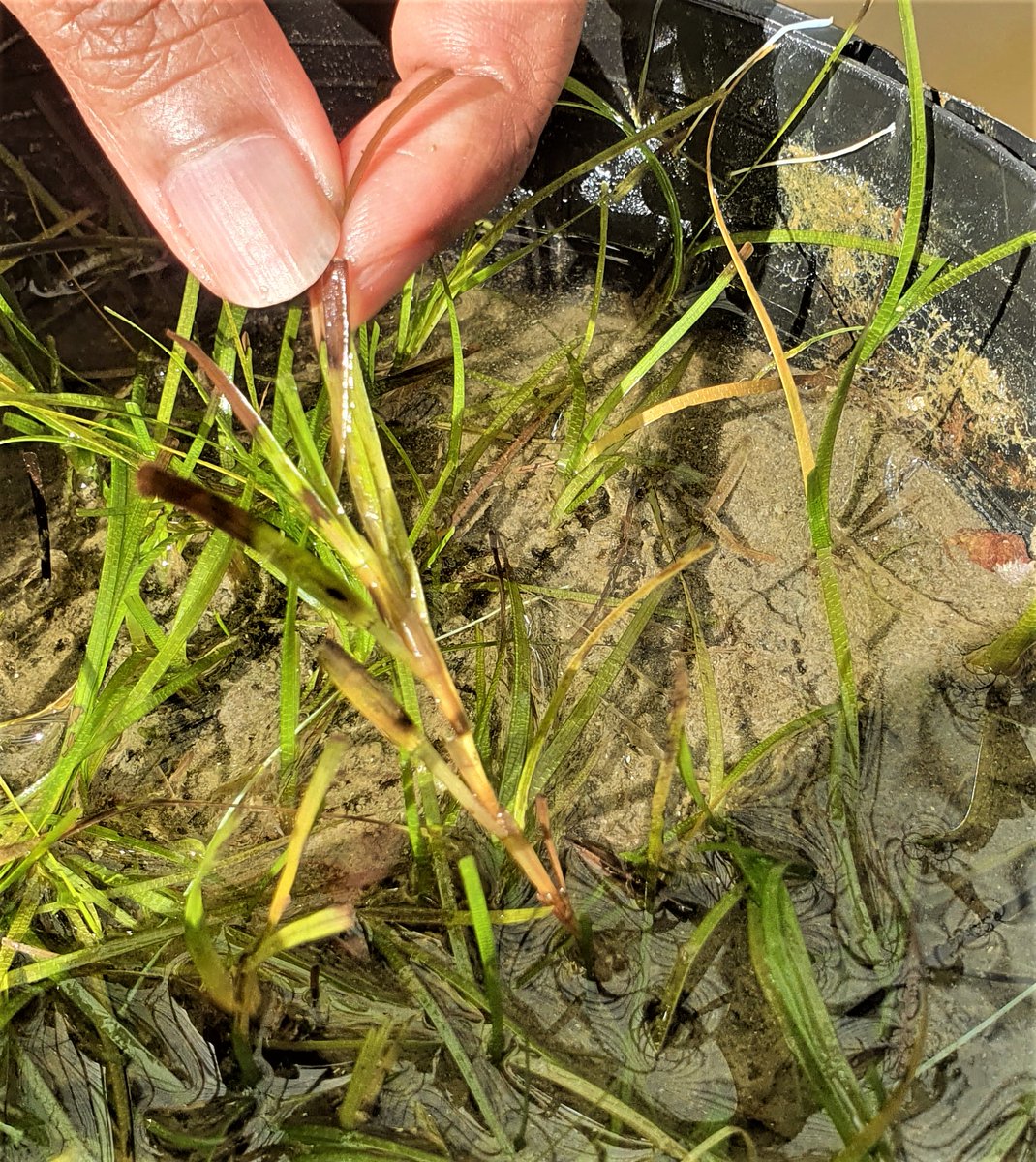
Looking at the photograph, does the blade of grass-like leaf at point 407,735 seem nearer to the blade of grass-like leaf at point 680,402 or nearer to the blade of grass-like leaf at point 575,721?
the blade of grass-like leaf at point 575,721

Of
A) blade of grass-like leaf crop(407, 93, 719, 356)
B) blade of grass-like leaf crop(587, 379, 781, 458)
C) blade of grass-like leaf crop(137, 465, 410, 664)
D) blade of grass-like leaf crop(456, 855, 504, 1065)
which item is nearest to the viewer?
blade of grass-like leaf crop(137, 465, 410, 664)

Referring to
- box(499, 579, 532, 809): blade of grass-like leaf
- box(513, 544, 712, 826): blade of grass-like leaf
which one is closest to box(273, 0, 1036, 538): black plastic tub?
box(513, 544, 712, 826): blade of grass-like leaf

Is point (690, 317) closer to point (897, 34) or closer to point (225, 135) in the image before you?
point (225, 135)

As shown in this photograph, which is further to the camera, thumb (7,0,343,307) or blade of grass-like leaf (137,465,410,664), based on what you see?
thumb (7,0,343,307)

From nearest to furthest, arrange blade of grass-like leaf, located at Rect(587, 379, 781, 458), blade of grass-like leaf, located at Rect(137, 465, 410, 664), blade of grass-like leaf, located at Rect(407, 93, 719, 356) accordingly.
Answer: blade of grass-like leaf, located at Rect(137, 465, 410, 664)
blade of grass-like leaf, located at Rect(587, 379, 781, 458)
blade of grass-like leaf, located at Rect(407, 93, 719, 356)

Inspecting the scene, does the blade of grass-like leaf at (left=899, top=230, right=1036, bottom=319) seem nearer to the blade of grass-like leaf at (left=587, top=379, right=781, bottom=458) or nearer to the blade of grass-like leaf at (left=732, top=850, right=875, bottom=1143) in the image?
the blade of grass-like leaf at (left=587, top=379, right=781, bottom=458)

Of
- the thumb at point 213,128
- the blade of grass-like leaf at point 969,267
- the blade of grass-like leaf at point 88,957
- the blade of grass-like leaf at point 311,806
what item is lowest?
the blade of grass-like leaf at point 88,957

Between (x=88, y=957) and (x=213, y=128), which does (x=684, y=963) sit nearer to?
(x=88, y=957)

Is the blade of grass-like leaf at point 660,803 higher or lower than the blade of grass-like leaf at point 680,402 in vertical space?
lower

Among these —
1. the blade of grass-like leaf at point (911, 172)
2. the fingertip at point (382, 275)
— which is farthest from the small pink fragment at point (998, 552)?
the fingertip at point (382, 275)
